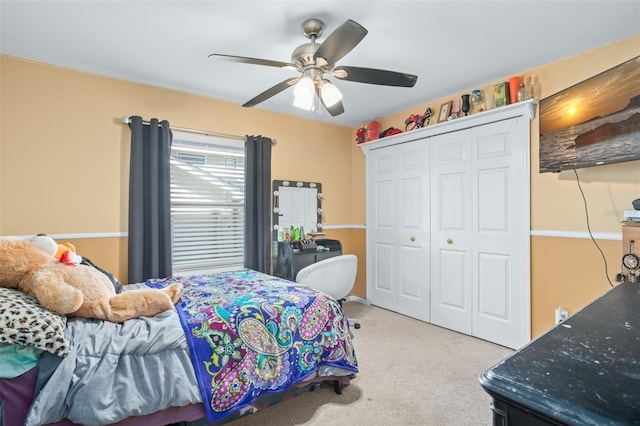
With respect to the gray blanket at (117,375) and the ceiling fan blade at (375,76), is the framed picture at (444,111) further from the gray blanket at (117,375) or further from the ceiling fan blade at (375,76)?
the gray blanket at (117,375)

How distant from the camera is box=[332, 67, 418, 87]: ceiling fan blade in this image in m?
1.91

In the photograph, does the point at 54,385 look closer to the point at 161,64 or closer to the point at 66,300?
the point at 66,300

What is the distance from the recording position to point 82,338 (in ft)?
4.49

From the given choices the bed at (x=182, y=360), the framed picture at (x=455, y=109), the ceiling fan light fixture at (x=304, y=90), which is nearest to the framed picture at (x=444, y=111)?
the framed picture at (x=455, y=109)

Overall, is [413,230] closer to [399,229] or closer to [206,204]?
[399,229]

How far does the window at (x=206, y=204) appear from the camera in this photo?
122 inches

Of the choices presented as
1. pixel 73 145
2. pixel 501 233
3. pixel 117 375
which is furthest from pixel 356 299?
pixel 73 145

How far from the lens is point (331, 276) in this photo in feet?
9.84

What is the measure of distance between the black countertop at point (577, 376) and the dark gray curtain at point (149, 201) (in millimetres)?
2810

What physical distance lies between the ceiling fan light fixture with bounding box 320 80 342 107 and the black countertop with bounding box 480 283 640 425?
174 cm

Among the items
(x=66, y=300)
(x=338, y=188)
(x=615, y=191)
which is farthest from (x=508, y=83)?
(x=66, y=300)

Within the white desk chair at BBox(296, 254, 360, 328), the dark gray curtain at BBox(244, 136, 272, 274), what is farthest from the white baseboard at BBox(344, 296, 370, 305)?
the dark gray curtain at BBox(244, 136, 272, 274)

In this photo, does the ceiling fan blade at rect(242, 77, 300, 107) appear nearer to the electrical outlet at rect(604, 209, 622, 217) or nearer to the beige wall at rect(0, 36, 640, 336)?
the beige wall at rect(0, 36, 640, 336)

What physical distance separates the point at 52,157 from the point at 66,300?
5.70ft
